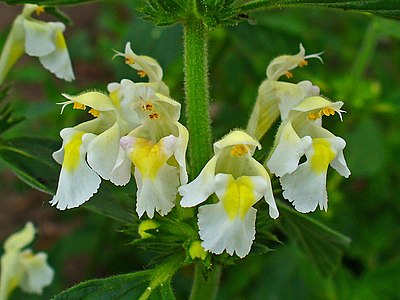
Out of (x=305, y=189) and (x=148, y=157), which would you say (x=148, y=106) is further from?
(x=305, y=189)

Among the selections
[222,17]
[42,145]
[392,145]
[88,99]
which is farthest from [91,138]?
[392,145]

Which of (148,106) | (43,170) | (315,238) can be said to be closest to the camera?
(148,106)

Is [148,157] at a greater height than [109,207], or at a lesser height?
greater

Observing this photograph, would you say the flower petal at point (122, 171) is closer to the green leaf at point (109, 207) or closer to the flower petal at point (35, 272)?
the green leaf at point (109, 207)

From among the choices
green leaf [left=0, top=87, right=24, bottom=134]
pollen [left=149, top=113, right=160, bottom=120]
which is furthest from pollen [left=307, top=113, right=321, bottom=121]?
green leaf [left=0, top=87, right=24, bottom=134]

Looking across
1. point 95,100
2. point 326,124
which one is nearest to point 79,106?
point 95,100

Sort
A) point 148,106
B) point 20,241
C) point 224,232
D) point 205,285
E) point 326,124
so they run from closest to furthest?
point 224,232
point 148,106
point 205,285
point 20,241
point 326,124

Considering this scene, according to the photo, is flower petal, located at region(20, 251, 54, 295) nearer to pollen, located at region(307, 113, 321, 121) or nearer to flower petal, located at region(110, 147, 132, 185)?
flower petal, located at region(110, 147, 132, 185)
